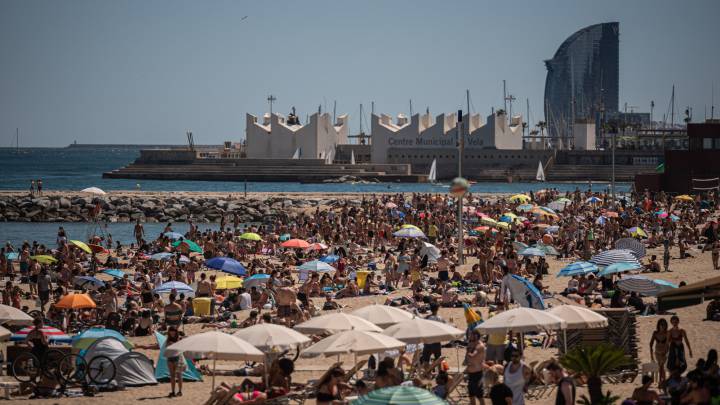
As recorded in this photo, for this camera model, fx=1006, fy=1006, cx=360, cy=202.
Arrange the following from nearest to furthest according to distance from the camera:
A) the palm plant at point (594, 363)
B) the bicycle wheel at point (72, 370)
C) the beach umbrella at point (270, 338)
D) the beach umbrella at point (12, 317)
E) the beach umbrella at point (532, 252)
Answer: the palm plant at point (594, 363), the beach umbrella at point (270, 338), the bicycle wheel at point (72, 370), the beach umbrella at point (12, 317), the beach umbrella at point (532, 252)

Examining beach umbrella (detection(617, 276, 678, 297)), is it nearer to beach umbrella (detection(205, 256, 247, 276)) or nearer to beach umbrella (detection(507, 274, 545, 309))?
beach umbrella (detection(507, 274, 545, 309))

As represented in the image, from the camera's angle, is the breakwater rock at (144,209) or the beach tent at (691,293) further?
the breakwater rock at (144,209)

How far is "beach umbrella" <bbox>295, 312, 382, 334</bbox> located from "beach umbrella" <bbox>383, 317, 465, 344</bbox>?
28 cm

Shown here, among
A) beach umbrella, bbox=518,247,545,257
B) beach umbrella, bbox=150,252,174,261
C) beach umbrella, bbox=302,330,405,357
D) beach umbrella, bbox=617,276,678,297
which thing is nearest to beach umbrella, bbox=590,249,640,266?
beach umbrella, bbox=617,276,678,297

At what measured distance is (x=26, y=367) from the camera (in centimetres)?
1087

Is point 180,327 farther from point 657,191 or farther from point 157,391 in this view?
point 657,191

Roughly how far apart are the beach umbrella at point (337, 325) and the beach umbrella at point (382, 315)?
540 millimetres

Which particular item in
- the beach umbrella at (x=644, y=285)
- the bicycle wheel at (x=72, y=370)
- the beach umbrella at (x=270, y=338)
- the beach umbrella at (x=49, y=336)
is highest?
the beach umbrella at (x=270, y=338)

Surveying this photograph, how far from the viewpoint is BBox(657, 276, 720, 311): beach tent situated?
8578 mm

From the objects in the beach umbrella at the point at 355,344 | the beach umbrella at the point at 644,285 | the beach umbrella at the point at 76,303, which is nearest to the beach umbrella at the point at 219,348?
the beach umbrella at the point at 355,344

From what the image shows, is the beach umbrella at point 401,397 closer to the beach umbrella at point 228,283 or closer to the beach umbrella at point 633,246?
the beach umbrella at point 228,283

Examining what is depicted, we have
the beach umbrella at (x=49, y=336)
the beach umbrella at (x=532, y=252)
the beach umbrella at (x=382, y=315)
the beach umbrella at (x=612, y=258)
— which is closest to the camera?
the beach umbrella at (x=382, y=315)

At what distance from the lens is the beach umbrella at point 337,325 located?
10492mm

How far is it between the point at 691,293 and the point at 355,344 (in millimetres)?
3111
